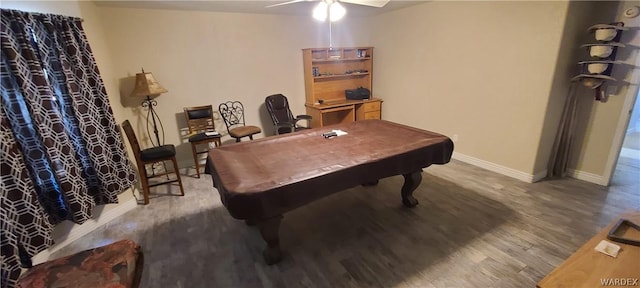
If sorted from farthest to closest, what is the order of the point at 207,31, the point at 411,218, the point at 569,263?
the point at 207,31, the point at 411,218, the point at 569,263

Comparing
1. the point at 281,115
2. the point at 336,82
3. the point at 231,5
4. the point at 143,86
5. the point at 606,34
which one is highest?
the point at 231,5

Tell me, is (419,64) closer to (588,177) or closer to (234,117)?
(588,177)

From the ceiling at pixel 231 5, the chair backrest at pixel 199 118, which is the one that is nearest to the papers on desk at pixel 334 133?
the ceiling at pixel 231 5

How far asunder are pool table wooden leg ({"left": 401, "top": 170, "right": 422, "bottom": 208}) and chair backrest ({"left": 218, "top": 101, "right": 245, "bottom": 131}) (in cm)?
292

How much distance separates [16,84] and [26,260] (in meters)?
1.27

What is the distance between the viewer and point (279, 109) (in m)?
4.54

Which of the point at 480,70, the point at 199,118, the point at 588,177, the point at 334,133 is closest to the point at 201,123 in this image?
the point at 199,118

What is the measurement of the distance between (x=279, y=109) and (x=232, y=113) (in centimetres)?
78

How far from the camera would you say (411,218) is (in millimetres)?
2580

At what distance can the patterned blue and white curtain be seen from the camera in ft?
5.96

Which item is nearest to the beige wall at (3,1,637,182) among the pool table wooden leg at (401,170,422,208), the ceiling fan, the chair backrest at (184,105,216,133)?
the chair backrest at (184,105,216,133)

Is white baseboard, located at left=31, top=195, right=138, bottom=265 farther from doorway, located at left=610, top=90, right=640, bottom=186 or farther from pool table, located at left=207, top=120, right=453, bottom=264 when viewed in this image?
doorway, located at left=610, top=90, right=640, bottom=186

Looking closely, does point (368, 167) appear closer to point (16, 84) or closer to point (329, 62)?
point (16, 84)

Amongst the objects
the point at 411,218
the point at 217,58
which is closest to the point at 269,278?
the point at 411,218
